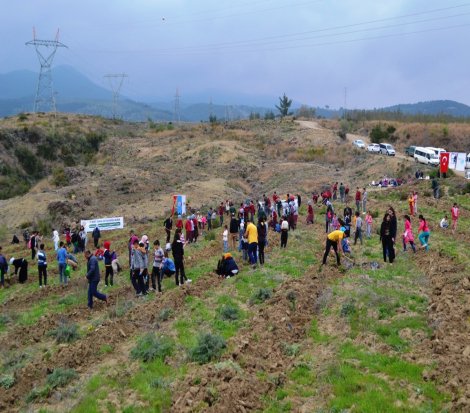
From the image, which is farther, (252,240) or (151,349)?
(252,240)

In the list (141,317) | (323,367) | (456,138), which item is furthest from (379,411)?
(456,138)

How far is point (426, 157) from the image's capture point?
56.8 metres

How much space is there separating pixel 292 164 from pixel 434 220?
31.3 m

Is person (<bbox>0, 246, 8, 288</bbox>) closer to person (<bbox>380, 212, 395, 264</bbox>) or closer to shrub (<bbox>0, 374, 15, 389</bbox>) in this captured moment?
shrub (<bbox>0, 374, 15, 389</bbox>)

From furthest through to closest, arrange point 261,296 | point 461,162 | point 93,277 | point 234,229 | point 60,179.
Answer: point 60,179 → point 461,162 → point 234,229 → point 93,277 → point 261,296

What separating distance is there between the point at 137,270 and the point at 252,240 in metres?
4.13

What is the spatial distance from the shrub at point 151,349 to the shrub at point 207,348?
1.98 ft

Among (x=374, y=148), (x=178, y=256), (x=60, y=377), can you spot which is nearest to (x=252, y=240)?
(x=178, y=256)

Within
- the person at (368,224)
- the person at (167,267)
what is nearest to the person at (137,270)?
the person at (167,267)

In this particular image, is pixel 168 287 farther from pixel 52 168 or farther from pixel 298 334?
pixel 52 168

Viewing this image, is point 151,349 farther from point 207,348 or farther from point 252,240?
point 252,240

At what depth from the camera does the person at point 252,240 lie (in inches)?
717

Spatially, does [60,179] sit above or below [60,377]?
above

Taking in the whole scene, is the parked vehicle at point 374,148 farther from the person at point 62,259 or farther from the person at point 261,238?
the person at point 62,259
